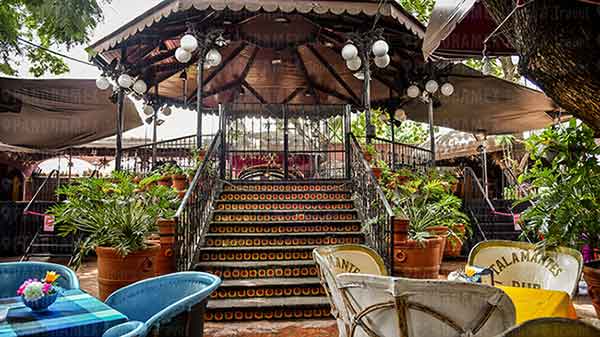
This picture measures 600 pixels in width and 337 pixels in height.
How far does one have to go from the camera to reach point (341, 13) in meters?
5.84

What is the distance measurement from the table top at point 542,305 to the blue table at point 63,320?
6.04 feet

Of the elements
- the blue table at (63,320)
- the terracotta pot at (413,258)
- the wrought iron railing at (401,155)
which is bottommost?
the terracotta pot at (413,258)

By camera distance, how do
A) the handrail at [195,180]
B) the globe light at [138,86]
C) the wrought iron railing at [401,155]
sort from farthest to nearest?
the globe light at [138,86] < the wrought iron railing at [401,155] < the handrail at [195,180]

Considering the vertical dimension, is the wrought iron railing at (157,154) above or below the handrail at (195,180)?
above

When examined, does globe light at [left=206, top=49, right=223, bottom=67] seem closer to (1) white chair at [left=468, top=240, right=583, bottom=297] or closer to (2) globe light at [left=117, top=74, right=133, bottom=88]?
(2) globe light at [left=117, top=74, right=133, bottom=88]

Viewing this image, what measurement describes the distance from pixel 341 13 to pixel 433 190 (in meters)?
3.06

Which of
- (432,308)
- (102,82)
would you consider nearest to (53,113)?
(102,82)

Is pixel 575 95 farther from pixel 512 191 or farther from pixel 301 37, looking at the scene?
pixel 512 191

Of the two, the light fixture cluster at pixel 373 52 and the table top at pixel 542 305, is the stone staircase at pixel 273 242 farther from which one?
the table top at pixel 542 305

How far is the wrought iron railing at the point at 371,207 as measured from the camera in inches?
165

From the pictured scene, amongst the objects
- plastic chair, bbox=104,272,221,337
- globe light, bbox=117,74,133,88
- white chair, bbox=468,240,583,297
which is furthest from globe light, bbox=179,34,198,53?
white chair, bbox=468,240,583,297

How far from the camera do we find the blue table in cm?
153

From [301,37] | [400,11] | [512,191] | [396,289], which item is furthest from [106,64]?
[512,191]

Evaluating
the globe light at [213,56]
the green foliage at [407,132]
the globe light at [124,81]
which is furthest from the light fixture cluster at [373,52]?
the green foliage at [407,132]
